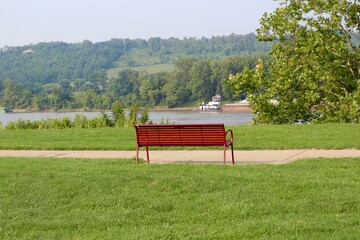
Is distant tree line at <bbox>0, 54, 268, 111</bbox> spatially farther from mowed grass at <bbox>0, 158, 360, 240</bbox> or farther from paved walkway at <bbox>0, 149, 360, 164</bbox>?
mowed grass at <bbox>0, 158, 360, 240</bbox>

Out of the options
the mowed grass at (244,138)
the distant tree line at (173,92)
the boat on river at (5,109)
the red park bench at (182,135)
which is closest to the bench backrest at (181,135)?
the red park bench at (182,135)

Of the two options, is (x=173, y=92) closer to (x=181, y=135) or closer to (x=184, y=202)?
(x=181, y=135)

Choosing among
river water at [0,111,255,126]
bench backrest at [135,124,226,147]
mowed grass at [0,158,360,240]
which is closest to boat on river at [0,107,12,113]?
river water at [0,111,255,126]

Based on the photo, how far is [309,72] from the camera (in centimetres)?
2402

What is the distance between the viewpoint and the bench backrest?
10758 mm

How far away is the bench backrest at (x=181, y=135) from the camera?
35.3 ft

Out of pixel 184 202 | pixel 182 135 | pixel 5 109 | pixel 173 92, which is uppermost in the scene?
pixel 182 135

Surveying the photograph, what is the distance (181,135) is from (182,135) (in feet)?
0.06

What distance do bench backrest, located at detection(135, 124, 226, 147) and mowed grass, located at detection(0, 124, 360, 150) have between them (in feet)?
8.89

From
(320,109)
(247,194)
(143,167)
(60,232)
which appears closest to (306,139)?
(143,167)

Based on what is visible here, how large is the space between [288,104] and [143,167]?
15.0 m

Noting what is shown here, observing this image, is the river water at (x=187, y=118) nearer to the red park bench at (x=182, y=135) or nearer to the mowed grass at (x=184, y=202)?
the red park bench at (x=182, y=135)

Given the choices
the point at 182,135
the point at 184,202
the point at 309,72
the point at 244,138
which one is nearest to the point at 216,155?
the point at 182,135

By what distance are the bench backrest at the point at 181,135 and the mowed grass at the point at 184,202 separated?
0.97 meters
